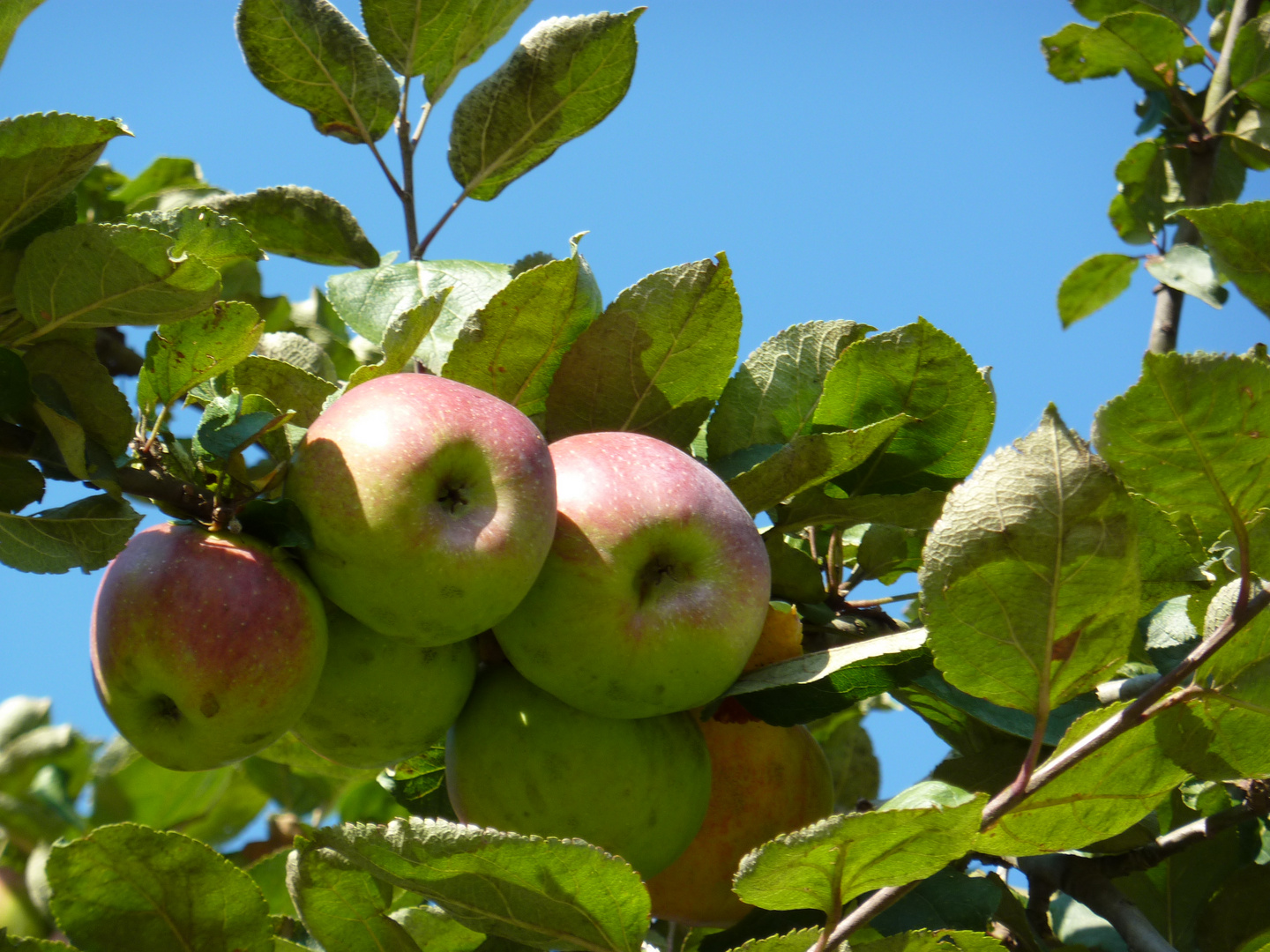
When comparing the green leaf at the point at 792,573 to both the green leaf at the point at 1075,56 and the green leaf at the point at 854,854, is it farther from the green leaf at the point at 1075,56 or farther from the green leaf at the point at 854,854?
the green leaf at the point at 1075,56

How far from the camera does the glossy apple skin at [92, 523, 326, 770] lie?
90 centimetres

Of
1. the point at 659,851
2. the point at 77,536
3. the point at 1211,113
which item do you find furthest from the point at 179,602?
the point at 1211,113

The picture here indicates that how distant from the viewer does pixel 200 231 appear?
39.0 inches

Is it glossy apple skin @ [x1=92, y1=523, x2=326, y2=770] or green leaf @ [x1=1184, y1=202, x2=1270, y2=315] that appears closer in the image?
glossy apple skin @ [x1=92, y1=523, x2=326, y2=770]

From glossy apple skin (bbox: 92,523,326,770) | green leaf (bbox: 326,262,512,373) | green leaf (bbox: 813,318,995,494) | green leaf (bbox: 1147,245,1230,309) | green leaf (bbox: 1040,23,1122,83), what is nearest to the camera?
glossy apple skin (bbox: 92,523,326,770)

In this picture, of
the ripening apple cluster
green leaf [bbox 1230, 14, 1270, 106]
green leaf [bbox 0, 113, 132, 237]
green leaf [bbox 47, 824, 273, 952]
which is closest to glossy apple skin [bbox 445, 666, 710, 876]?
the ripening apple cluster

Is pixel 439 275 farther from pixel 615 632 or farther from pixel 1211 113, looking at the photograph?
pixel 1211 113

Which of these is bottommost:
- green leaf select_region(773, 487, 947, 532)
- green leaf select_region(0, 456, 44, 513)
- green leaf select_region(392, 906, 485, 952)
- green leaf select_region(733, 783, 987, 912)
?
green leaf select_region(392, 906, 485, 952)

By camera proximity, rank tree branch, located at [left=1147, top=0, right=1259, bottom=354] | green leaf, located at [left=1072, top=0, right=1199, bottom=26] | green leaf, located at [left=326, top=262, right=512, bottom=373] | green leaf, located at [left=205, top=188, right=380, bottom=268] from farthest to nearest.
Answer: green leaf, located at [left=1072, top=0, right=1199, bottom=26]
tree branch, located at [left=1147, top=0, right=1259, bottom=354]
green leaf, located at [left=205, top=188, right=380, bottom=268]
green leaf, located at [left=326, top=262, right=512, bottom=373]

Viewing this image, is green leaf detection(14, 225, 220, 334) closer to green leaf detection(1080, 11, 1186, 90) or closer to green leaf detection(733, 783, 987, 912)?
green leaf detection(733, 783, 987, 912)

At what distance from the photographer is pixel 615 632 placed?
98 cm

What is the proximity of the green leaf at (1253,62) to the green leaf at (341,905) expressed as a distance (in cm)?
234

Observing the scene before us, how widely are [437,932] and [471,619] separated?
1.53 ft

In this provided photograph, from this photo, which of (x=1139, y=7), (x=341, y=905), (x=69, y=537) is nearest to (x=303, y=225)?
(x=69, y=537)
